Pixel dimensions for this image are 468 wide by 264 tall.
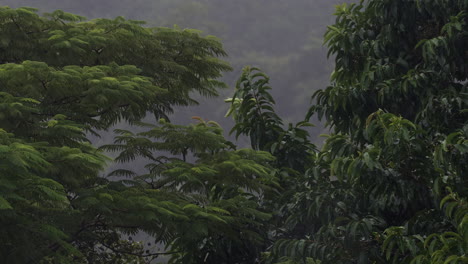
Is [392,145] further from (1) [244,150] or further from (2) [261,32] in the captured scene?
(2) [261,32]

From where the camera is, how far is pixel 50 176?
32.3 ft

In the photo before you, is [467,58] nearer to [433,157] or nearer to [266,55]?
[433,157]

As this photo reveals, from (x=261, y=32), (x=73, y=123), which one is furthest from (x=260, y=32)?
(x=73, y=123)

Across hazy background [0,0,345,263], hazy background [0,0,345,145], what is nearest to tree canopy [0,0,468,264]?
hazy background [0,0,345,263]

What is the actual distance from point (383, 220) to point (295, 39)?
156132 mm

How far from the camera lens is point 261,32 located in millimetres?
167875

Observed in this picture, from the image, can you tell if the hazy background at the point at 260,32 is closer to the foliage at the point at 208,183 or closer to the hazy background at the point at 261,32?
the hazy background at the point at 261,32

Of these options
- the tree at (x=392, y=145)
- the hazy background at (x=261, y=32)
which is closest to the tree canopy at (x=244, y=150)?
the tree at (x=392, y=145)

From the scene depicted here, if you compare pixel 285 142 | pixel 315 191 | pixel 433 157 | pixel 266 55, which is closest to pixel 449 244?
pixel 433 157

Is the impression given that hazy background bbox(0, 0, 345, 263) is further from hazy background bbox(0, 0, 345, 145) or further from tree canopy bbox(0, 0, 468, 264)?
tree canopy bbox(0, 0, 468, 264)

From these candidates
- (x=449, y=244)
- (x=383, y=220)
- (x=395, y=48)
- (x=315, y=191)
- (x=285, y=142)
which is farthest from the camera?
(x=285, y=142)

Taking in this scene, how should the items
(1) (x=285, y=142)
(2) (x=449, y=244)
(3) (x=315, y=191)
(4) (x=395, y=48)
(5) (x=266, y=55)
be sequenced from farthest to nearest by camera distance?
1. (5) (x=266, y=55)
2. (1) (x=285, y=142)
3. (4) (x=395, y=48)
4. (3) (x=315, y=191)
5. (2) (x=449, y=244)

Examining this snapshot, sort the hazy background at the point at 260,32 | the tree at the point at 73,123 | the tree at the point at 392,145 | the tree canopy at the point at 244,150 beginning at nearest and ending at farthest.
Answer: the tree at the point at 73,123, the tree at the point at 392,145, the tree canopy at the point at 244,150, the hazy background at the point at 260,32

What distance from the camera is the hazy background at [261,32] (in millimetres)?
156750
